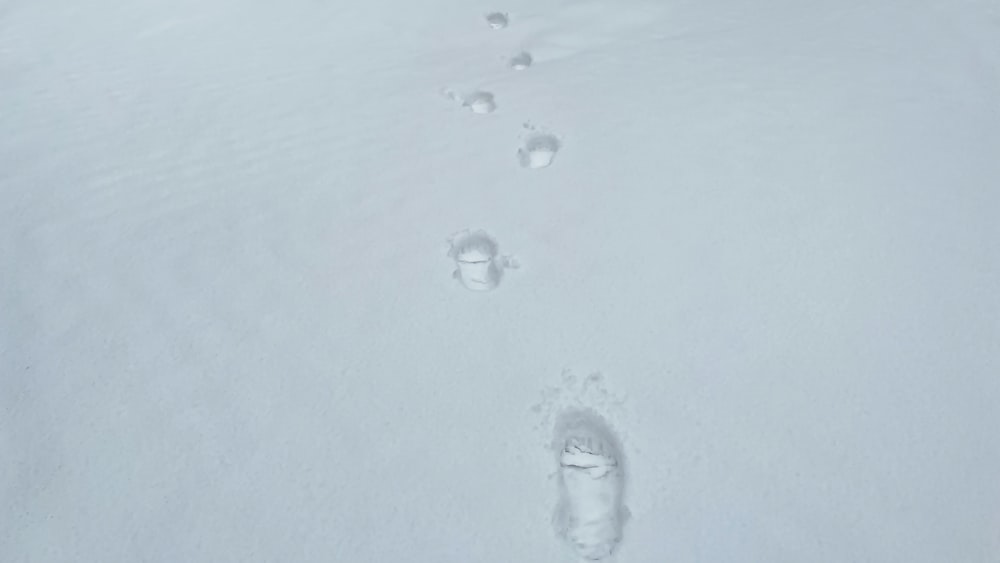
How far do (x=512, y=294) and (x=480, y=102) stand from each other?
811 mm

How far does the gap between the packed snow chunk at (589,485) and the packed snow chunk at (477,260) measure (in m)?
0.40

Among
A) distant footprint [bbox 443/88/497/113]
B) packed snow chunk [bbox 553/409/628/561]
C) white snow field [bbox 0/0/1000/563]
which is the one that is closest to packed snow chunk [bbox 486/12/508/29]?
white snow field [bbox 0/0/1000/563]

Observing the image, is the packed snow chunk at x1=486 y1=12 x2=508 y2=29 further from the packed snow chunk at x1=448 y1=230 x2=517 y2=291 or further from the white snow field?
the packed snow chunk at x1=448 y1=230 x2=517 y2=291

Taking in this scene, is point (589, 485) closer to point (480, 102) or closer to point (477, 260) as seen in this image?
point (477, 260)

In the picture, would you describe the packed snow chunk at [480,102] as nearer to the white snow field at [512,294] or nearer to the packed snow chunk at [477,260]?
→ the white snow field at [512,294]

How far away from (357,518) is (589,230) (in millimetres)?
856

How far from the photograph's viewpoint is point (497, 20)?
2285mm

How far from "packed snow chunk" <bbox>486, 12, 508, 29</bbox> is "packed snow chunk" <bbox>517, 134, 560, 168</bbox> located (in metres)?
0.73

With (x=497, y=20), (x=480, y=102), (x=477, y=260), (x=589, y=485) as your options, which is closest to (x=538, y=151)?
(x=480, y=102)

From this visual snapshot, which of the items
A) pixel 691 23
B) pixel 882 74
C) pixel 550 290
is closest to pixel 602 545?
pixel 550 290

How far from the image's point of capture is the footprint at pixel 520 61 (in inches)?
80.9

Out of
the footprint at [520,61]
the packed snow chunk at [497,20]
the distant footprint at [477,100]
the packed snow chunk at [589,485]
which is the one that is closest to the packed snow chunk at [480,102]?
the distant footprint at [477,100]

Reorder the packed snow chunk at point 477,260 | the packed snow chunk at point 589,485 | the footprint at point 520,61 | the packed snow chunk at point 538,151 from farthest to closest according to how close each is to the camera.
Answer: the footprint at point 520,61 → the packed snow chunk at point 538,151 → the packed snow chunk at point 477,260 → the packed snow chunk at point 589,485

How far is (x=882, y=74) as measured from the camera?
6.00ft
